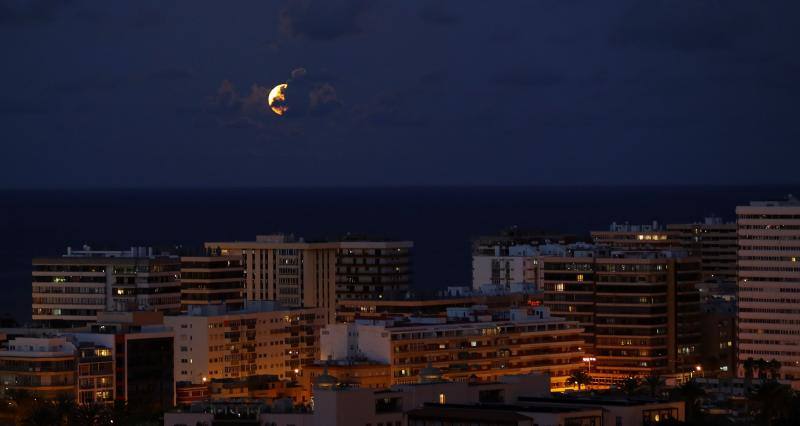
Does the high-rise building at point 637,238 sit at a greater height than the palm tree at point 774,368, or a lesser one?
greater

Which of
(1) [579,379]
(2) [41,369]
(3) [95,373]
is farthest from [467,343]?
(2) [41,369]

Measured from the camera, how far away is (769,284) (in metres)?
126

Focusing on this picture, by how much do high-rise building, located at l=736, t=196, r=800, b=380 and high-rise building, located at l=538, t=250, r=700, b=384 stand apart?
4526 millimetres

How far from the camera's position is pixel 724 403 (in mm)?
100938

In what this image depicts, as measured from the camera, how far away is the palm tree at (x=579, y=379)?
120 metres

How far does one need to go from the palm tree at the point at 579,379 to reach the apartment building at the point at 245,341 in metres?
14.8

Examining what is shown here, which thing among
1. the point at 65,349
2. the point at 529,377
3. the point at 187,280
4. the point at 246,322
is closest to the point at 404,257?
the point at 187,280

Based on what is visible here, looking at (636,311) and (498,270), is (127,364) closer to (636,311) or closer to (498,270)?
(636,311)

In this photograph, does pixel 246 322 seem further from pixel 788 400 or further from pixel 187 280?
pixel 788 400

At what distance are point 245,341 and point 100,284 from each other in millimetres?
15717

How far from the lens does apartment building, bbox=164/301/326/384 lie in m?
117

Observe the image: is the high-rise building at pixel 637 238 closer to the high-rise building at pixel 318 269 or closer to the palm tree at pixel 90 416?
the high-rise building at pixel 318 269

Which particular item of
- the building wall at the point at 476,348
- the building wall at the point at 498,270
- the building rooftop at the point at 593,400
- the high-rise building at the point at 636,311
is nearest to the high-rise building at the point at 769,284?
the high-rise building at the point at 636,311

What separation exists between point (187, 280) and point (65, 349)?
32255 millimetres
